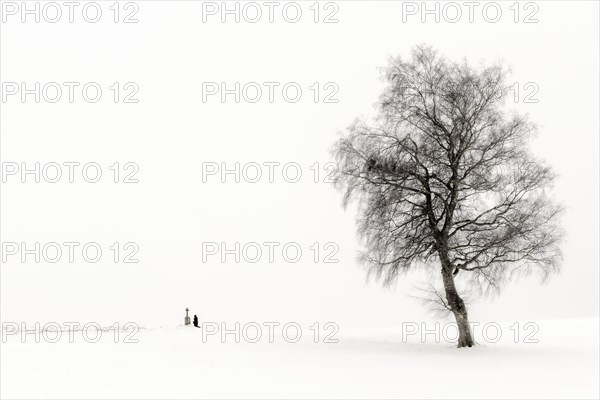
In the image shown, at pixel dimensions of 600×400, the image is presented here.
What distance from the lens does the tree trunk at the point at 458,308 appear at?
24.6 metres

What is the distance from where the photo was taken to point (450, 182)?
24.6m

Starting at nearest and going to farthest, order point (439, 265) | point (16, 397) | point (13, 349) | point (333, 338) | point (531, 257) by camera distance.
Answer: point (16, 397)
point (13, 349)
point (531, 257)
point (439, 265)
point (333, 338)

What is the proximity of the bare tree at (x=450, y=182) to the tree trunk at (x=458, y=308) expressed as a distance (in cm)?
4

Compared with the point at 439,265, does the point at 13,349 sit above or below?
below

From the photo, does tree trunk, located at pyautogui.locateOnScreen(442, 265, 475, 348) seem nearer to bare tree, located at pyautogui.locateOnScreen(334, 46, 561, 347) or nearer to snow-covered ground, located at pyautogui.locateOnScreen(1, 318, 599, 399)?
bare tree, located at pyautogui.locateOnScreen(334, 46, 561, 347)

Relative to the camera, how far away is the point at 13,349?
825 inches

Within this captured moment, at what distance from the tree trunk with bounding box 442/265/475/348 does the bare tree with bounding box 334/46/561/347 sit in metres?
0.04

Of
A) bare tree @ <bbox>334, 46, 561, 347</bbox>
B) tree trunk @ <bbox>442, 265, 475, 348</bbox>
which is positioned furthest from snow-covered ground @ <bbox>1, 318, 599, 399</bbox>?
bare tree @ <bbox>334, 46, 561, 347</bbox>

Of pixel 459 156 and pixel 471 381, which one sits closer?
pixel 471 381

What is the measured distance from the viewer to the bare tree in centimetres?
2423

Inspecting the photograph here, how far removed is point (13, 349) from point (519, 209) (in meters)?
19.5

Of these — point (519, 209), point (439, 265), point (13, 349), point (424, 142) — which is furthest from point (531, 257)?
point (13, 349)

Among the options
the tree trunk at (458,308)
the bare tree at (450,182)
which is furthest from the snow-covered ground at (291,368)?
the bare tree at (450,182)

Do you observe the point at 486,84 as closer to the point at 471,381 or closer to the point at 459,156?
the point at 459,156
